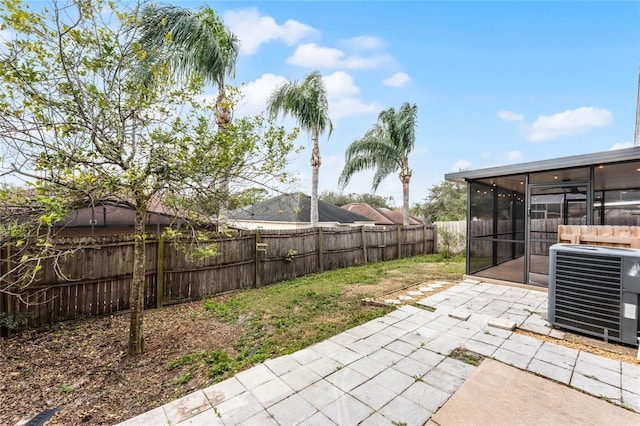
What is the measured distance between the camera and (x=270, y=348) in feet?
10.1

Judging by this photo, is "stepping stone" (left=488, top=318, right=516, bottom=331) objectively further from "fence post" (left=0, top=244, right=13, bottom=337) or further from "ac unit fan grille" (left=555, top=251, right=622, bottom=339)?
"fence post" (left=0, top=244, right=13, bottom=337)

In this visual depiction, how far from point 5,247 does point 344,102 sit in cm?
977

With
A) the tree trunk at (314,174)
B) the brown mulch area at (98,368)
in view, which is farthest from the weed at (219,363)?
the tree trunk at (314,174)

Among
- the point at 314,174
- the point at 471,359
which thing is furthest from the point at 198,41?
the point at 471,359

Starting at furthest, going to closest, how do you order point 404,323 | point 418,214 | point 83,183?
1. point 418,214
2. point 404,323
3. point 83,183

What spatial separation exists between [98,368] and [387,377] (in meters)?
3.02

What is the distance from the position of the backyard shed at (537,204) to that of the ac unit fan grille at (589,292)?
1.15 metres

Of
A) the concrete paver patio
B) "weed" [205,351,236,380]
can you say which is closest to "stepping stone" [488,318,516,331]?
the concrete paver patio

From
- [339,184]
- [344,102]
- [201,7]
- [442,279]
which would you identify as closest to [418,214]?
[339,184]

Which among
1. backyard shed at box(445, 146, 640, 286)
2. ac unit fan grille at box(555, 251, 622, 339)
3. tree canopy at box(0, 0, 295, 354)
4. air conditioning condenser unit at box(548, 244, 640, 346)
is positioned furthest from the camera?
backyard shed at box(445, 146, 640, 286)

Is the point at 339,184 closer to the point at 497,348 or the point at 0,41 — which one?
the point at 497,348

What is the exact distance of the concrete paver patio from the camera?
6.25 feet

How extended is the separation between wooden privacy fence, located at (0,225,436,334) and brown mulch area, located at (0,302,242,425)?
32 centimetres

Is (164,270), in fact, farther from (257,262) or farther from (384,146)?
(384,146)
